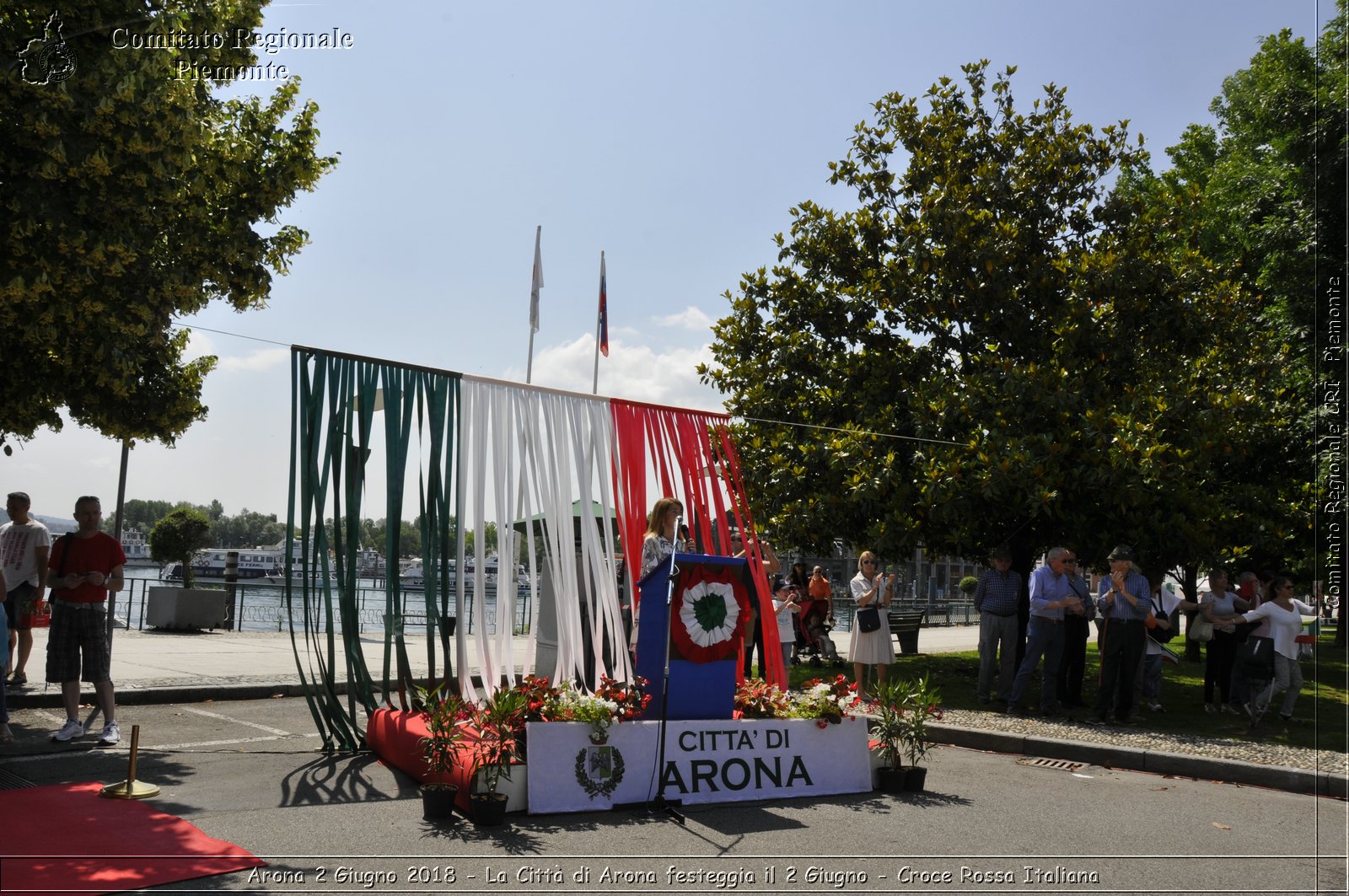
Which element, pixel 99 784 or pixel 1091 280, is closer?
pixel 99 784

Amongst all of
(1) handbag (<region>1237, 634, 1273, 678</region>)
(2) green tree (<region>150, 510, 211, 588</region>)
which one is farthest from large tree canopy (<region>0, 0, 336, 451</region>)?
(2) green tree (<region>150, 510, 211, 588</region>)

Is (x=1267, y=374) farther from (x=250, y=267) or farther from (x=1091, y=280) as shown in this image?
(x=250, y=267)

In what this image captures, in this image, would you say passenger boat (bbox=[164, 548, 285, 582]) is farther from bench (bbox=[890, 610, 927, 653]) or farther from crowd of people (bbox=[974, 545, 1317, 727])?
crowd of people (bbox=[974, 545, 1317, 727])

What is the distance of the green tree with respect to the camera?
890 inches

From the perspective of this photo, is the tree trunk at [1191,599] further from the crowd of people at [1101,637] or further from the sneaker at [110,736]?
the sneaker at [110,736]

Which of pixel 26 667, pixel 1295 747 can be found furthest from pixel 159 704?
pixel 1295 747

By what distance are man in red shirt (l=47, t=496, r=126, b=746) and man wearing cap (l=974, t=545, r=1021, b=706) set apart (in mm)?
9042

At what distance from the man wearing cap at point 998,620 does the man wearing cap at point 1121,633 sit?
108 cm

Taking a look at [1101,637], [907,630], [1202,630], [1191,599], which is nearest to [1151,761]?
[1101,637]

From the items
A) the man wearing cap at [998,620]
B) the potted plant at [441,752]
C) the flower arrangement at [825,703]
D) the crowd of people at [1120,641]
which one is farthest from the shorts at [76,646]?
the crowd of people at [1120,641]

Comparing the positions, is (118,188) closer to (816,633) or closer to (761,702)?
(761,702)

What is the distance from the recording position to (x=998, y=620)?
1252cm

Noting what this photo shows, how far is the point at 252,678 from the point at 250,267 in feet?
16.7

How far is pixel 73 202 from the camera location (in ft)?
27.0
